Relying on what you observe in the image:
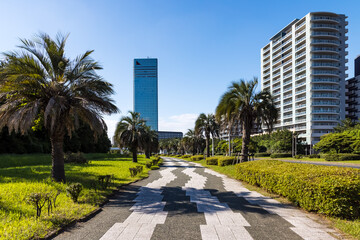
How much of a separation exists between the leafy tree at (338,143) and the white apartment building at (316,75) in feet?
89.6

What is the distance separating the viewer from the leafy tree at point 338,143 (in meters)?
40.8

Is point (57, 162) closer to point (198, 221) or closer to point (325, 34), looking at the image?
point (198, 221)

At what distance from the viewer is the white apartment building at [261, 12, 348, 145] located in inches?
2788

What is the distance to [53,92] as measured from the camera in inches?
419

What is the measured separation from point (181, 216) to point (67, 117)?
7852 mm

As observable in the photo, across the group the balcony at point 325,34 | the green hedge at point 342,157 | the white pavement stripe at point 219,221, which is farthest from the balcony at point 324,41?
the white pavement stripe at point 219,221

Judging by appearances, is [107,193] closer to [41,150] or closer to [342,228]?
[342,228]

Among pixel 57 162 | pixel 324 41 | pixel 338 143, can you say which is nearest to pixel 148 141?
pixel 57 162

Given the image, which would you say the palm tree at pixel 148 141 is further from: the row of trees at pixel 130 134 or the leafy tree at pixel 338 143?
the leafy tree at pixel 338 143

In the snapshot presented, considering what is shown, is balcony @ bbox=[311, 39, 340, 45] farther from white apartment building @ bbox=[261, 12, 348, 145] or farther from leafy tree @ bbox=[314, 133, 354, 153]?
leafy tree @ bbox=[314, 133, 354, 153]

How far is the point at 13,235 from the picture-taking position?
4.65m

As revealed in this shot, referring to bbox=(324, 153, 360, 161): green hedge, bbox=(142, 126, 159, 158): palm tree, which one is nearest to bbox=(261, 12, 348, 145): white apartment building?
bbox=(324, 153, 360, 161): green hedge

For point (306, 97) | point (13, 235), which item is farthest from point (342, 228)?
point (306, 97)

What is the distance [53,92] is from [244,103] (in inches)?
557
